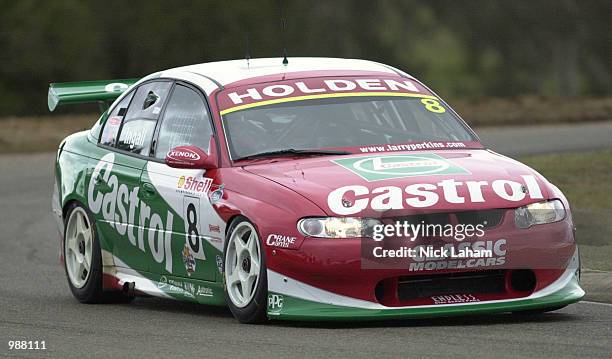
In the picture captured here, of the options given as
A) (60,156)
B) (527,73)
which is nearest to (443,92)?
(527,73)

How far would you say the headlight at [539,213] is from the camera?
25.9 ft

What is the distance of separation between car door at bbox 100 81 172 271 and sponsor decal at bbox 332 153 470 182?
1.51m

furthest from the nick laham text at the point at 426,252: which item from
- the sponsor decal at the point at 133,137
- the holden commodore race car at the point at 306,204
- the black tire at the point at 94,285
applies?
the black tire at the point at 94,285

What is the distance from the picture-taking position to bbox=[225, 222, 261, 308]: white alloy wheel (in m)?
8.12

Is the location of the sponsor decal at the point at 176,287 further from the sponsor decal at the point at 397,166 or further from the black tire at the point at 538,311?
the black tire at the point at 538,311

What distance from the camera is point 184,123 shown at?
9.48 metres

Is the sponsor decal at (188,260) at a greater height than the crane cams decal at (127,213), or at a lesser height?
lesser

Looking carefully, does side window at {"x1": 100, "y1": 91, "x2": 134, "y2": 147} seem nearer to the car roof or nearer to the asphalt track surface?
the car roof

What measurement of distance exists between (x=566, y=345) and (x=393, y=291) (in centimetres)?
105

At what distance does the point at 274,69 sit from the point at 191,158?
Result: 121cm

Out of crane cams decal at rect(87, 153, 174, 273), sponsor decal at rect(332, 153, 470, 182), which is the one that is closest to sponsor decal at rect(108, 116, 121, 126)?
crane cams decal at rect(87, 153, 174, 273)

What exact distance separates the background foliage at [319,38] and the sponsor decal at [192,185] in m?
18.6

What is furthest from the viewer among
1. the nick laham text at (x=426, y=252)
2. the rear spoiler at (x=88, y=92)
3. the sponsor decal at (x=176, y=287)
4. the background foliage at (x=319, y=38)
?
the background foliage at (x=319, y=38)

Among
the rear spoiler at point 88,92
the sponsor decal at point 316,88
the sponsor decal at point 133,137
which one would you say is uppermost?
the rear spoiler at point 88,92
